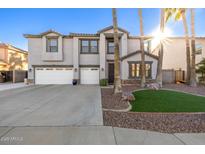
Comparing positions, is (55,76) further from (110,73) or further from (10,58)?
(10,58)

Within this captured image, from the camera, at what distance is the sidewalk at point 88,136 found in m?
3.47

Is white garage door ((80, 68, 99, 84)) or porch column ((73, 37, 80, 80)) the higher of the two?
porch column ((73, 37, 80, 80))

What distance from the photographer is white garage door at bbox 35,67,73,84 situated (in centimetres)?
1938

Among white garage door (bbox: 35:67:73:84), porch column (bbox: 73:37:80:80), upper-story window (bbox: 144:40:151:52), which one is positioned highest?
upper-story window (bbox: 144:40:151:52)

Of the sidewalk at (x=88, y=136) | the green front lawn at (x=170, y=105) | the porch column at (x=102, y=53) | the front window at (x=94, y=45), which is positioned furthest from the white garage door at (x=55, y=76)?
the sidewalk at (x=88, y=136)

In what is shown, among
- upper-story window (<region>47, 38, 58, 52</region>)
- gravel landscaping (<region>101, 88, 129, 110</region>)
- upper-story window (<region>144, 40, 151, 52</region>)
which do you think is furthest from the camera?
upper-story window (<region>144, 40, 151, 52</region>)

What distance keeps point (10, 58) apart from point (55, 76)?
14.1 metres

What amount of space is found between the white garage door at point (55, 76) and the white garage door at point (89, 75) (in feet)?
4.62

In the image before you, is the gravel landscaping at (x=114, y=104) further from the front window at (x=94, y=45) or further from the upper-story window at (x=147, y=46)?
the upper-story window at (x=147, y=46)

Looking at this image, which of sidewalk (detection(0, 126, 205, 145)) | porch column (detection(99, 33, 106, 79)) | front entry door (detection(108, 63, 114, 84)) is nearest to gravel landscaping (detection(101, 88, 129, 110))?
sidewalk (detection(0, 126, 205, 145))

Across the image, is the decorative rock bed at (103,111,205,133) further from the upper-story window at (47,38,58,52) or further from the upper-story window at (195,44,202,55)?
the upper-story window at (195,44,202,55)

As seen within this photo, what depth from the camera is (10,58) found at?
27734 mm

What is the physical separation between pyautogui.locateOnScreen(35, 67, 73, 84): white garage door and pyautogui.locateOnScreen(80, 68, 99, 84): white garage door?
4.62ft
